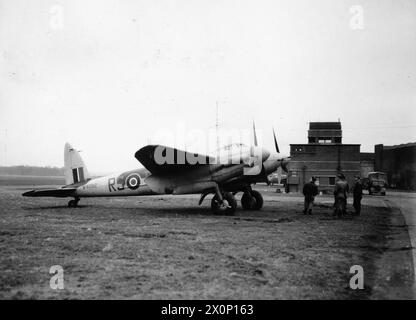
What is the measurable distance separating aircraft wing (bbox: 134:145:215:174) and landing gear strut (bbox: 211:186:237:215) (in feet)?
4.15

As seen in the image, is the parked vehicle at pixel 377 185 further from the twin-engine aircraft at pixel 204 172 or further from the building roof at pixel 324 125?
the twin-engine aircraft at pixel 204 172

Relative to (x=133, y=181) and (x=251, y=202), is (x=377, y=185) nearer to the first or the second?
(x=251, y=202)

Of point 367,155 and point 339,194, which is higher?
point 367,155

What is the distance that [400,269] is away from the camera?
636 centimetres

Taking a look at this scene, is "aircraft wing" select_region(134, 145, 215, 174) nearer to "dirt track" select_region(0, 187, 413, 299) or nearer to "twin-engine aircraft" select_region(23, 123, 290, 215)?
"twin-engine aircraft" select_region(23, 123, 290, 215)

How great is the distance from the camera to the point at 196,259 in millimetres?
6645

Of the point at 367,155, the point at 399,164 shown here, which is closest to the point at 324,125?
the point at 399,164

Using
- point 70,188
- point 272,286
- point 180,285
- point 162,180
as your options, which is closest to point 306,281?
point 272,286

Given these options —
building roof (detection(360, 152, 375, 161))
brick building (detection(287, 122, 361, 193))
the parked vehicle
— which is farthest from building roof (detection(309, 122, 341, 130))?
building roof (detection(360, 152, 375, 161))

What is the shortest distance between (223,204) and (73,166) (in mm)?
7765

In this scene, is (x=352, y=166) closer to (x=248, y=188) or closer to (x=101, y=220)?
(x=248, y=188)

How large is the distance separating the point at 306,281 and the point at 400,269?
2.05 metres

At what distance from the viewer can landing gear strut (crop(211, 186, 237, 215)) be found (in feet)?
46.0
